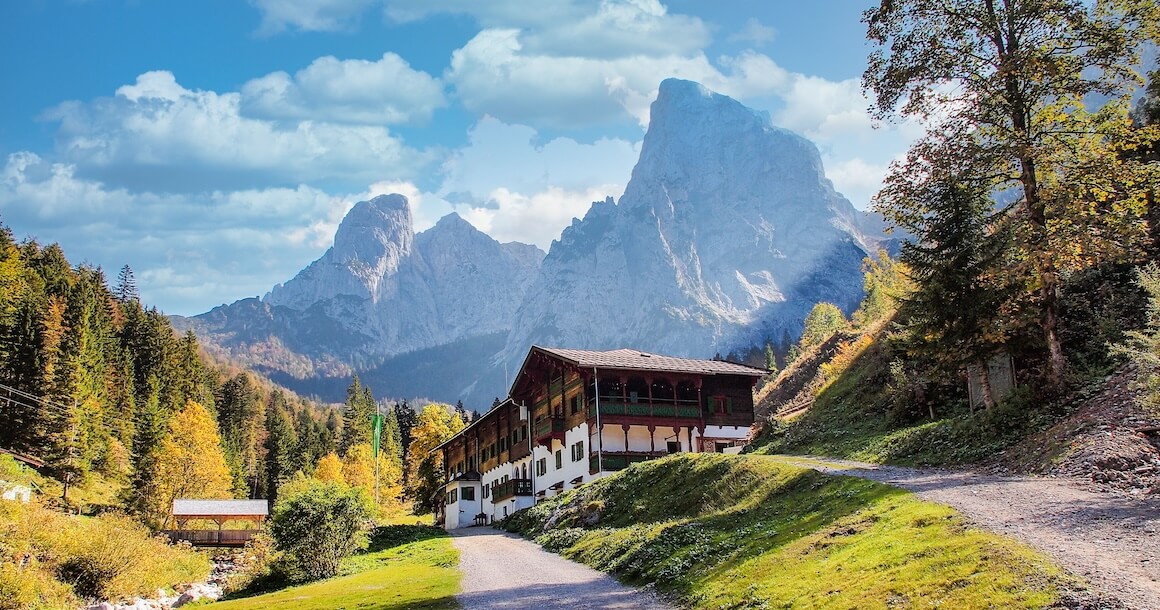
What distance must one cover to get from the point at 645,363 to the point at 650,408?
10.3 feet

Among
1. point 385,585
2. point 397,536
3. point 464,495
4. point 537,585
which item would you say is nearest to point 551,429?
point 397,536

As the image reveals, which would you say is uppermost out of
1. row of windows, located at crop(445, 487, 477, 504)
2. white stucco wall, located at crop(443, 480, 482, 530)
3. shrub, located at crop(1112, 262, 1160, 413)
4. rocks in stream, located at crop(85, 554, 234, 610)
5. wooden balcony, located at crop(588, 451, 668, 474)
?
shrub, located at crop(1112, 262, 1160, 413)

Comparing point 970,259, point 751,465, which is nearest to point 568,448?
point 751,465

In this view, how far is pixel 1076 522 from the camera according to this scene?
16.5m

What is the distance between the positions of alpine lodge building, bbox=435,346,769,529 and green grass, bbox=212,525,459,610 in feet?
35.8

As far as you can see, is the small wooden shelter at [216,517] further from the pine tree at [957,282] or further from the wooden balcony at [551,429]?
the pine tree at [957,282]

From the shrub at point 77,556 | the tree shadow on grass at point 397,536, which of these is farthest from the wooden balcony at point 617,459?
the shrub at point 77,556

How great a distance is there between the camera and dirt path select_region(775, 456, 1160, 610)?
13.0 metres

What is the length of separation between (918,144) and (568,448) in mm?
33585

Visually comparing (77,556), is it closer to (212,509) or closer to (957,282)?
(212,509)

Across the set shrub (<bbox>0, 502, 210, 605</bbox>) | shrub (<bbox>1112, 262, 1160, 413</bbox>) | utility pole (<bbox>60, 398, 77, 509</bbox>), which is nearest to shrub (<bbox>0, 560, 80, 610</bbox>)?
shrub (<bbox>0, 502, 210, 605</bbox>)

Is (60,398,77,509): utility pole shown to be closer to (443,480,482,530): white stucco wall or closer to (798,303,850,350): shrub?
(443,480,482,530): white stucco wall

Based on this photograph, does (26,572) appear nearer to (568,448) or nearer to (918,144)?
(568,448)

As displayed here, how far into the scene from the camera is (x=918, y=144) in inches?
1189
